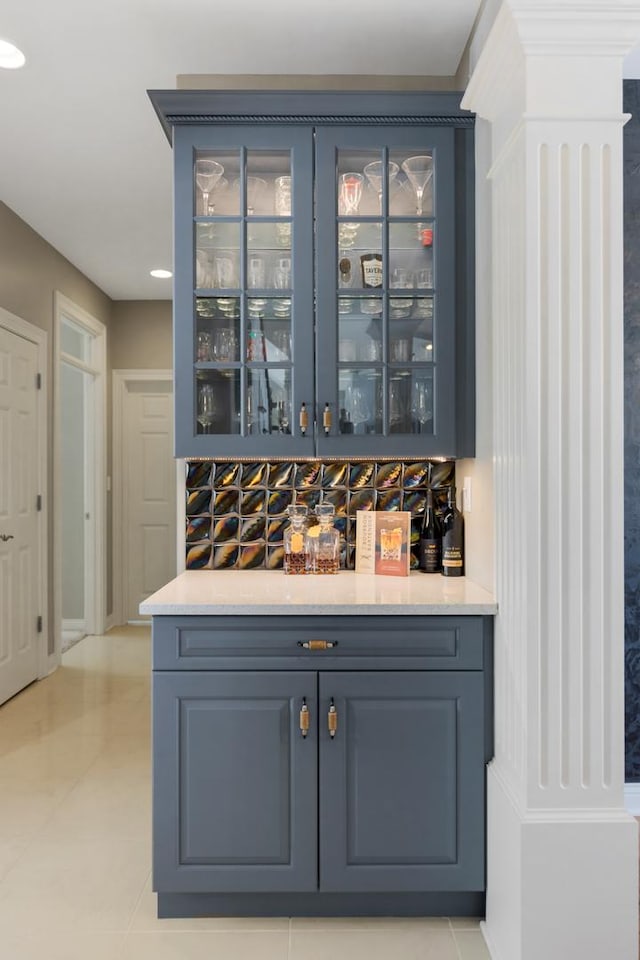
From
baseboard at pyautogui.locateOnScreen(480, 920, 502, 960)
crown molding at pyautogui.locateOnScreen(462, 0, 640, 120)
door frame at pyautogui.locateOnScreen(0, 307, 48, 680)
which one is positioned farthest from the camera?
door frame at pyautogui.locateOnScreen(0, 307, 48, 680)

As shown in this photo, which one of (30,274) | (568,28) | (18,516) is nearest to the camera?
(568,28)

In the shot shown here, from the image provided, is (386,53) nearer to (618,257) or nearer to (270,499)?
(618,257)

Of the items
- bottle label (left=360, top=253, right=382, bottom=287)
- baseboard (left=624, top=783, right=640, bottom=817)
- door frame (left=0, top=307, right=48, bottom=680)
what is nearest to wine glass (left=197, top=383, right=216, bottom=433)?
bottle label (left=360, top=253, right=382, bottom=287)

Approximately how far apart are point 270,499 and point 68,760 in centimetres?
164

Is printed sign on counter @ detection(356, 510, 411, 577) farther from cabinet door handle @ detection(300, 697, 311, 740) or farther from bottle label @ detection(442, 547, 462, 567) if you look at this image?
cabinet door handle @ detection(300, 697, 311, 740)

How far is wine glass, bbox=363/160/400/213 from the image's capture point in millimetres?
2408

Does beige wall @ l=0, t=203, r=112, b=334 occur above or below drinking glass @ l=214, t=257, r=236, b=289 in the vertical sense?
above

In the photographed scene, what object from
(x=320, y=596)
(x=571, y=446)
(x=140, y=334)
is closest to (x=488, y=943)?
(x=320, y=596)

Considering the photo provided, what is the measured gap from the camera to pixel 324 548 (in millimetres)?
2609

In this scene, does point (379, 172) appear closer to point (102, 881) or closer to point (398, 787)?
point (398, 787)

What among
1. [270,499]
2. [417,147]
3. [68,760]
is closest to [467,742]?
[270,499]

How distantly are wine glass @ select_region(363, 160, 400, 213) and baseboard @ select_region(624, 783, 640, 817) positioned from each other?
2330mm

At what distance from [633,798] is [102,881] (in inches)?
75.8

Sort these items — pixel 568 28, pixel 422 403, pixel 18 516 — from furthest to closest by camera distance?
1. pixel 18 516
2. pixel 422 403
3. pixel 568 28
